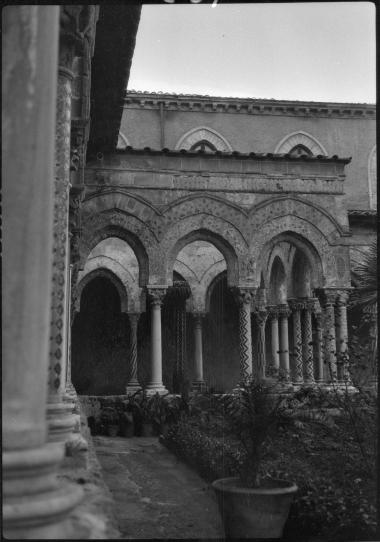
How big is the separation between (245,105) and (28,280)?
2103 centimetres

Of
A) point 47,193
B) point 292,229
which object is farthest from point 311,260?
point 47,193

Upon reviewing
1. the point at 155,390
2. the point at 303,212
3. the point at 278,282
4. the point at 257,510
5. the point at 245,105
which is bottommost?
the point at 257,510

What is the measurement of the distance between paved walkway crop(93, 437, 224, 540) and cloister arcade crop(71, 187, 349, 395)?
1527 mm

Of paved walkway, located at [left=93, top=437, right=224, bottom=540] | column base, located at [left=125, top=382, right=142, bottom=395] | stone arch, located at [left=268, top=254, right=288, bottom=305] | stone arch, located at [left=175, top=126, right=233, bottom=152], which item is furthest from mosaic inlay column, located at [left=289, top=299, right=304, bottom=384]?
paved walkway, located at [left=93, top=437, right=224, bottom=540]

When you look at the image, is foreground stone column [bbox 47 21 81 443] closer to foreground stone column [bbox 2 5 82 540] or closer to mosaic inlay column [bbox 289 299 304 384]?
foreground stone column [bbox 2 5 82 540]

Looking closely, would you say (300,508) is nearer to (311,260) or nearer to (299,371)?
(311,260)

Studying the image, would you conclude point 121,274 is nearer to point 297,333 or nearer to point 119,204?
point 119,204

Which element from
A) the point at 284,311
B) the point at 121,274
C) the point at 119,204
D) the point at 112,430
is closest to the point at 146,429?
the point at 112,430

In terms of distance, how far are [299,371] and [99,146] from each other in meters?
7.65

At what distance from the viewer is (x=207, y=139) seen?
22000 mm

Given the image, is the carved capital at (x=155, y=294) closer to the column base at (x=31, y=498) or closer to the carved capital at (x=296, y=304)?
the carved capital at (x=296, y=304)

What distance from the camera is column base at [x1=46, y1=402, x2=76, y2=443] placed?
13.3 ft

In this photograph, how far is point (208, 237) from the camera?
14.2 meters

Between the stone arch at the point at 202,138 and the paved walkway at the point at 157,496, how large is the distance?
1329 centimetres
